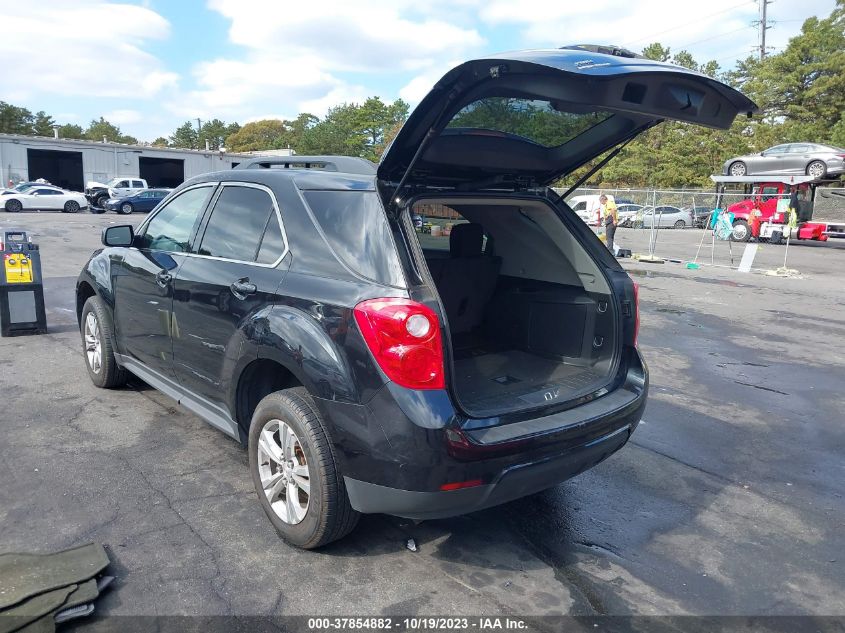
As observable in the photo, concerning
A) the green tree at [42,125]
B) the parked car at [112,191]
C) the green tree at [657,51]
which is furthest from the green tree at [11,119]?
the green tree at [657,51]

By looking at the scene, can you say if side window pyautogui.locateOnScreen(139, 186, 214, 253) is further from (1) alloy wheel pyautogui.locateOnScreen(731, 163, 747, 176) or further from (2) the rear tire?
(1) alloy wheel pyautogui.locateOnScreen(731, 163, 747, 176)

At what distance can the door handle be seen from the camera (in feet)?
10.9

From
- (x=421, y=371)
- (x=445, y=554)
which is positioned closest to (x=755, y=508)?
(x=445, y=554)

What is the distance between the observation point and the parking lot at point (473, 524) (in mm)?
2863

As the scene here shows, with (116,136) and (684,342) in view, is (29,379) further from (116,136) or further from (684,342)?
(116,136)

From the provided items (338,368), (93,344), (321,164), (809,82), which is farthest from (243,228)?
(809,82)

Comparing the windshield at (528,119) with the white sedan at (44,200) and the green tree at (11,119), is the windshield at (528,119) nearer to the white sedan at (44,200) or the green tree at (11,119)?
the white sedan at (44,200)

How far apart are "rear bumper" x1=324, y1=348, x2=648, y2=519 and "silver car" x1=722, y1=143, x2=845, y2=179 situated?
27946 millimetres

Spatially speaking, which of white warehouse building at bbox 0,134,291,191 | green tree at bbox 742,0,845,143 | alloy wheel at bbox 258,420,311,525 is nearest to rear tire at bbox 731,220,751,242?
green tree at bbox 742,0,845,143

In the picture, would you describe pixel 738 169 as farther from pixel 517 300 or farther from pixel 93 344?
pixel 93 344

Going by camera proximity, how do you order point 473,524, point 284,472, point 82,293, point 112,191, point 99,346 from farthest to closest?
point 112,191 → point 82,293 → point 99,346 → point 473,524 → point 284,472

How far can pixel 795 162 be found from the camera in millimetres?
26531

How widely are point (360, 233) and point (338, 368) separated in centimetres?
64

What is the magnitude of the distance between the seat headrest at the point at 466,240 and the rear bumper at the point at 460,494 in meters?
1.66
